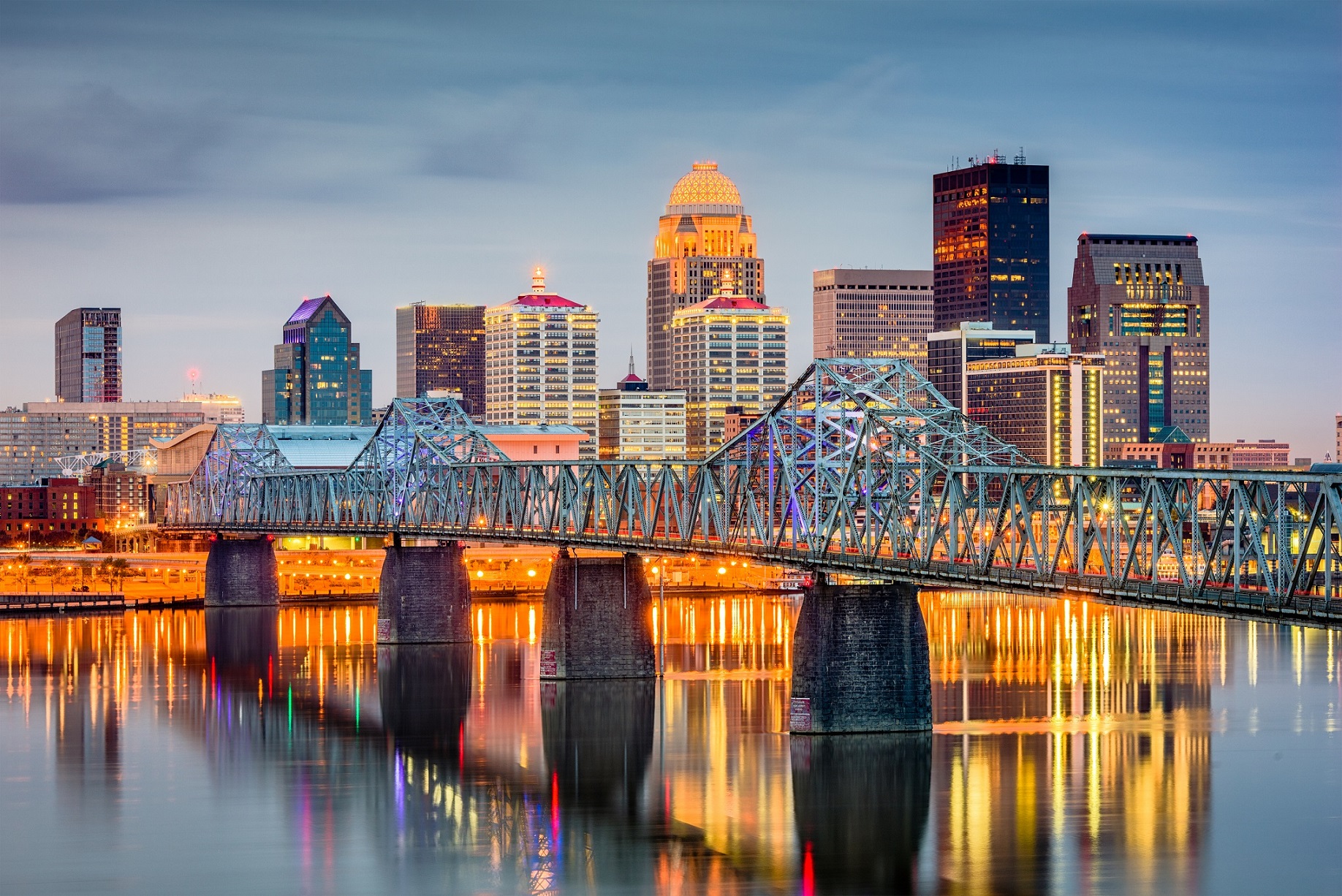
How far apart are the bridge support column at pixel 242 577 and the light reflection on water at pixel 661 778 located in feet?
155

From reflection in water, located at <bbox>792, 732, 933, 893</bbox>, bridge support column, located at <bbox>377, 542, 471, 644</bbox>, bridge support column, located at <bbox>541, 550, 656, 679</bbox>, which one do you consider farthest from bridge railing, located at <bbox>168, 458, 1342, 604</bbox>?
reflection in water, located at <bbox>792, 732, 933, 893</bbox>

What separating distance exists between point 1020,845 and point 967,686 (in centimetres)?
4180

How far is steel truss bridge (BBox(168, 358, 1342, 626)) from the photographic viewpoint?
6919 cm

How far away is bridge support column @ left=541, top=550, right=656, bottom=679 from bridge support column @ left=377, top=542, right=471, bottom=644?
26.4 m

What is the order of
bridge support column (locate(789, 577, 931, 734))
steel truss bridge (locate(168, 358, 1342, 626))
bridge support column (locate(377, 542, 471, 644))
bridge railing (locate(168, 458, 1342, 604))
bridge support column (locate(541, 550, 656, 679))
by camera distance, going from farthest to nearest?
bridge support column (locate(377, 542, 471, 644)) → bridge support column (locate(541, 550, 656, 679)) → bridge support column (locate(789, 577, 931, 734)) → bridge railing (locate(168, 458, 1342, 604)) → steel truss bridge (locate(168, 358, 1342, 626))

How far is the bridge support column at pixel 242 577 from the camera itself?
184 meters

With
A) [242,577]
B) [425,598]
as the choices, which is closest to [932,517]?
[425,598]

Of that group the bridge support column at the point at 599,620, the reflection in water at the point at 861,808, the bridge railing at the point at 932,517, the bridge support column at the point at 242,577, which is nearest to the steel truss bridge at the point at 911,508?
the bridge railing at the point at 932,517

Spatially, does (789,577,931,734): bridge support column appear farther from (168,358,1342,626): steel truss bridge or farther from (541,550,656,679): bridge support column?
(541,550,656,679): bridge support column

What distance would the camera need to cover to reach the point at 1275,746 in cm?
9244

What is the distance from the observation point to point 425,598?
14275 centimetres

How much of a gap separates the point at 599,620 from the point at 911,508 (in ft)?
62.2

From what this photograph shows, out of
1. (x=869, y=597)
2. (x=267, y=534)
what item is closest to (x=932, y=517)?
(x=869, y=597)

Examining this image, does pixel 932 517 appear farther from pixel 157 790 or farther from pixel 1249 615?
pixel 157 790
